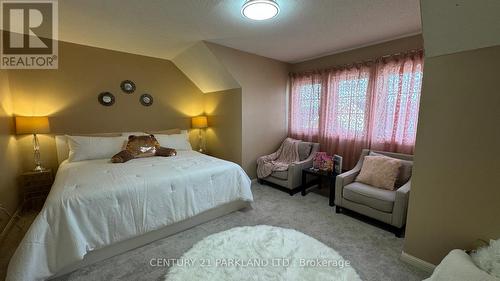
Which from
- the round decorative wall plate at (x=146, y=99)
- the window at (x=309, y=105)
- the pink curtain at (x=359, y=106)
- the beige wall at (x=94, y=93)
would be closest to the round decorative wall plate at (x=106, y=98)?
the beige wall at (x=94, y=93)

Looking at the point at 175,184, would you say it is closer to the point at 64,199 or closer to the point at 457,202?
the point at 64,199

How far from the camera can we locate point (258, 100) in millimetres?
3795

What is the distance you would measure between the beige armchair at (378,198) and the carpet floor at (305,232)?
152 millimetres

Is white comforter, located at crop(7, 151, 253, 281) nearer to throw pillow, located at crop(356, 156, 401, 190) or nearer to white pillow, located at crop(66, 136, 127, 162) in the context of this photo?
white pillow, located at crop(66, 136, 127, 162)

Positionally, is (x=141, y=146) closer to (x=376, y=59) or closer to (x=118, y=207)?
(x=118, y=207)

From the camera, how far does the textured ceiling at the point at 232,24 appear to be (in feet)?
6.64

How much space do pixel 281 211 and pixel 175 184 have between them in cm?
142

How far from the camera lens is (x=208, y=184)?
96.0 inches

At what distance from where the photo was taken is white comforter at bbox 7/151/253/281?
5.14 feet

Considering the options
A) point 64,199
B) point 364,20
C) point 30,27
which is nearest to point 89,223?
point 64,199

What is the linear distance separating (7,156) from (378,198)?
14.0 ft

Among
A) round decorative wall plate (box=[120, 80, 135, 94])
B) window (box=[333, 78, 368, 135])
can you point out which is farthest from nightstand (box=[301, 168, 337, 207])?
round decorative wall plate (box=[120, 80, 135, 94])

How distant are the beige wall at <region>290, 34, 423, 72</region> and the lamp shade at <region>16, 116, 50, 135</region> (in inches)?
160

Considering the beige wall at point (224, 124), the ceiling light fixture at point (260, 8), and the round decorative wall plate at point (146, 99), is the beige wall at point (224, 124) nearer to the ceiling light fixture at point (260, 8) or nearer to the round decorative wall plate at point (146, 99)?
the round decorative wall plate at point (146, 99)
